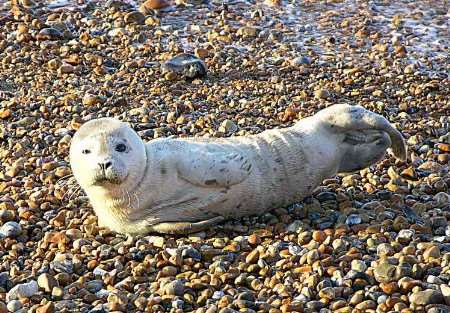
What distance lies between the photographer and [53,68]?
8680 mm

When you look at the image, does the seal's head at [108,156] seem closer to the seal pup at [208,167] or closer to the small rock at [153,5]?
the seal pup at [208,167]

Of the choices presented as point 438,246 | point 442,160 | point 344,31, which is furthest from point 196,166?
point 344,31

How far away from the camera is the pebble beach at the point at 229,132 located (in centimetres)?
466

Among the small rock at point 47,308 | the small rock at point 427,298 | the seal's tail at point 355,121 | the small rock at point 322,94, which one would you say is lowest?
the small rock at point 322,94

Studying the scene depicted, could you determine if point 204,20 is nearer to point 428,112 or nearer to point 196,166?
point 428,112

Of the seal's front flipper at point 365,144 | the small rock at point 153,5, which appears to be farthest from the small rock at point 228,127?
the small rock at point 153,5

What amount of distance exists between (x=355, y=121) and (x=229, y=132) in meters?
1.44

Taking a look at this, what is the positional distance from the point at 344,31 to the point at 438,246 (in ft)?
17.0

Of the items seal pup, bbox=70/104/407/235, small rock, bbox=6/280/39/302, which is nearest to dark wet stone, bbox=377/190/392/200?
seal pup, bbox=70/104/407/235

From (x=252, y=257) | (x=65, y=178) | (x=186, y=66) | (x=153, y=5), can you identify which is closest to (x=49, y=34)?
(x=153, y=5)

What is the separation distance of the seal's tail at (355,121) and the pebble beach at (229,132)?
35 centimetres

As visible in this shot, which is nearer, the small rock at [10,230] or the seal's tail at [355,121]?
the small rock at [10,230]

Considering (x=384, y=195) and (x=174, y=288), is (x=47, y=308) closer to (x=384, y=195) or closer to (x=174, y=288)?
(x=174, y=288)

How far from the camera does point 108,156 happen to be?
16.3ft
